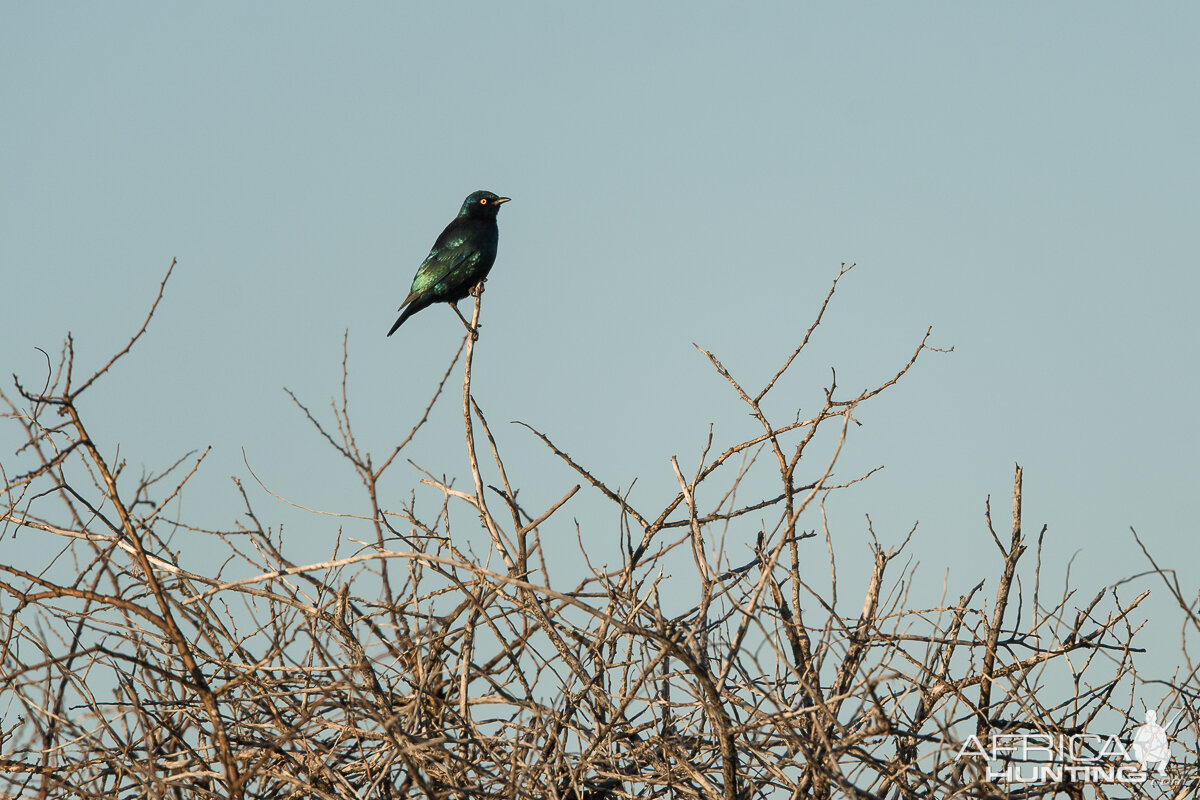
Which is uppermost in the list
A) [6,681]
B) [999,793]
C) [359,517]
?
[359,517]

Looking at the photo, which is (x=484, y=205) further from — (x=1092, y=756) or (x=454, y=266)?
(x=1092, y=756)

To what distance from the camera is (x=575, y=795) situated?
3320 mm

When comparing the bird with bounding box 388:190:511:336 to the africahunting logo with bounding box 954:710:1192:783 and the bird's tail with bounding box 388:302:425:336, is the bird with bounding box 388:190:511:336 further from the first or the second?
the africahunting logo with bounding box 954:710:1192:783

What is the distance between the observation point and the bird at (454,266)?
9.15 m

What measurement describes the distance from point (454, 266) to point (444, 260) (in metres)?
0.12

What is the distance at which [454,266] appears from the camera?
9188 mm

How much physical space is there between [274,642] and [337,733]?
0.50 m

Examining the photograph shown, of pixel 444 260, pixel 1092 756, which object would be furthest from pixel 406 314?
pixel 1092 756

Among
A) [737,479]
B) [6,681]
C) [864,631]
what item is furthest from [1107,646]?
[6,681]

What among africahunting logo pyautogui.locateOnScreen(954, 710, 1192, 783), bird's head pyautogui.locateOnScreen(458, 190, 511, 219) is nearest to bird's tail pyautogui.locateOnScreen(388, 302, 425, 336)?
bird's head pyautogui.locateOnScreen(458, 190, 511, 219)

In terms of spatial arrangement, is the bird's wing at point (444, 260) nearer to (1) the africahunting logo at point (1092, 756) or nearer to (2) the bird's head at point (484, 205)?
(2) the bird's head at point (484, 205)

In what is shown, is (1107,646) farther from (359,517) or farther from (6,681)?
(6,681)

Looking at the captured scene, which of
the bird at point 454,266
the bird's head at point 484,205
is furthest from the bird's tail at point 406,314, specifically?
the bird's head at point 484,205

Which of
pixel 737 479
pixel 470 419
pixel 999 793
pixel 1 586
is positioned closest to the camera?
pixel 999 793
